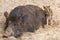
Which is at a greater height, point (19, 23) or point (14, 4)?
point (14, 4)

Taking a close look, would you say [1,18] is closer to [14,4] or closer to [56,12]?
[14,4]

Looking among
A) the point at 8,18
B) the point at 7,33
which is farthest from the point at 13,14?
the point at 7,33

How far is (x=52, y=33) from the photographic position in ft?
16.7

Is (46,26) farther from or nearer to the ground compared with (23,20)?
nearer to the ground

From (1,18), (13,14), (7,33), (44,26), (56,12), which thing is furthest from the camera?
(56,12)

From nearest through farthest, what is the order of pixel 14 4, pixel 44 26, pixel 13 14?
1. pixel 13 14
2. pixel 44 26
3. pixel 14 4

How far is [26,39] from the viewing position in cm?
479

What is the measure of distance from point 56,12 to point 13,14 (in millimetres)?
1545

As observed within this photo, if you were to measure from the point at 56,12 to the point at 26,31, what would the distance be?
4.84 feet

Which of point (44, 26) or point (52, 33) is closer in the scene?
point (52, 33)

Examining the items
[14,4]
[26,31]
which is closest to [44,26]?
[26,31]

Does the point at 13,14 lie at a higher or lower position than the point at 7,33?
higher

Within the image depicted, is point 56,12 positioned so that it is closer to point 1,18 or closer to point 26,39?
point 1,18

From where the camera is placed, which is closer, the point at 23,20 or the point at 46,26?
the point at 23,20
